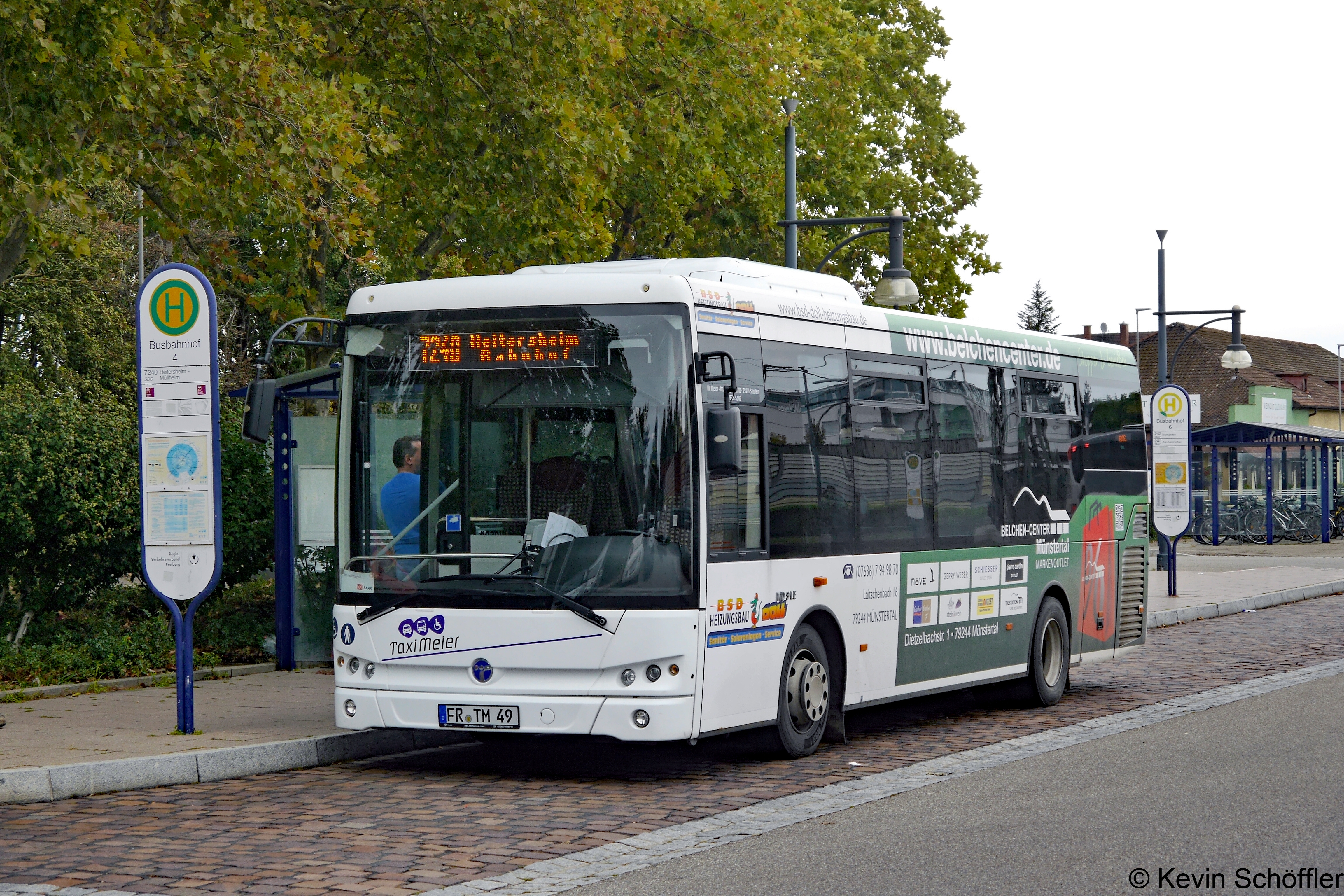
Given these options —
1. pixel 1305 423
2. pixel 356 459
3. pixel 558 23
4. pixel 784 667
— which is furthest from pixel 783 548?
pixel 1305 423

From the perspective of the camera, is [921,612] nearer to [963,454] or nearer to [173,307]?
[963,454]

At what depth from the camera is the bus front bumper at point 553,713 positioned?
9547 millimetres

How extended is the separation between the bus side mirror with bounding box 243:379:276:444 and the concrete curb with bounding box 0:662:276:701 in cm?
278

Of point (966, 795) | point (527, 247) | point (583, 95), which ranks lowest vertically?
point (966, 795)

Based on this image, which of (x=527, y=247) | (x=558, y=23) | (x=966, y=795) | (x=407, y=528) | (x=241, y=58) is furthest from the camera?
(x=527, y=247)

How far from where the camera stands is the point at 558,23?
18375 millimetres

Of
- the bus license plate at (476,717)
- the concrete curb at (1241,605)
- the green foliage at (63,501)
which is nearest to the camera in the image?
the bus license plate at (476,717)

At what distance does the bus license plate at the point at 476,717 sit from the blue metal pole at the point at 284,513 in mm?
5246

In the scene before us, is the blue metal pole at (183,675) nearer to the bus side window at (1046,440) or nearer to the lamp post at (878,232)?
the bus side window at (1046,440)

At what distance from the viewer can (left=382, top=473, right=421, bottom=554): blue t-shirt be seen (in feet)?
33.3

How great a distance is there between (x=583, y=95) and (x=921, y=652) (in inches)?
402

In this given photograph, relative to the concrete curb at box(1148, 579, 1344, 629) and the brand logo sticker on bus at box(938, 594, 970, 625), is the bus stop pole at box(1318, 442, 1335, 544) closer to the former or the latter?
the concrete curb at box(1148, 579, 1344, 629)

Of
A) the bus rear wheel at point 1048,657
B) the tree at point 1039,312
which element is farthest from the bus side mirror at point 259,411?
the tree at point 1039,312

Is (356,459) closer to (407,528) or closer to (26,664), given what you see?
(407,528)
